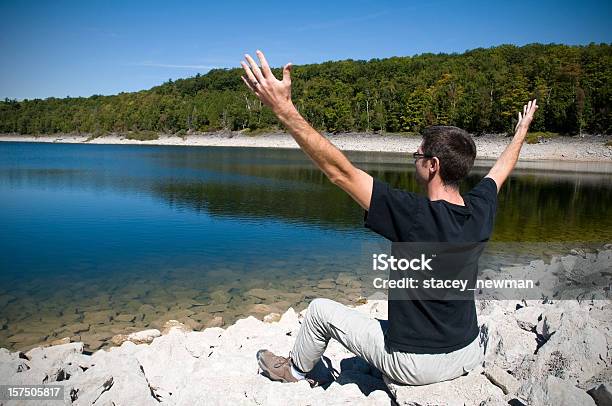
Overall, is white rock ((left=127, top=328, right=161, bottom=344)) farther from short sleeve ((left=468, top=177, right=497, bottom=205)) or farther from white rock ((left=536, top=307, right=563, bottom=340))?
short sleeve ((left=468, top=177, right=497, bottom=205))

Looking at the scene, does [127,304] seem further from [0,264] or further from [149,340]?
[0,264]

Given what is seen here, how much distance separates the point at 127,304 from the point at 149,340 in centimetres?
196

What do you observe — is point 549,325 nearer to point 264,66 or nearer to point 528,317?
point 528,317

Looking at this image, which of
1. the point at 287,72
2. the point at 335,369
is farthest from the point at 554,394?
the point at 287,72

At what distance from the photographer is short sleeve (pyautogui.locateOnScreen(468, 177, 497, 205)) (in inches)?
122

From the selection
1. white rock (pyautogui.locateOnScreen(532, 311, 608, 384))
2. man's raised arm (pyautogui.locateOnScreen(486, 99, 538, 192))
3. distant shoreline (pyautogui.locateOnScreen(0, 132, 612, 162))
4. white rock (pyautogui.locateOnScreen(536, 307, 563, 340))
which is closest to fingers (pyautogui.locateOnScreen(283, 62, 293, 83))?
man's raised arm (pyautogui.locateOnScreen(486, 99, 538, 192))

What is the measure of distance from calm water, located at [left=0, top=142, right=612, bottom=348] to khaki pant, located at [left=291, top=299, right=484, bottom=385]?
4.88m

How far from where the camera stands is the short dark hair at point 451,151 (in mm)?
2734

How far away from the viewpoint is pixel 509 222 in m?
17.3

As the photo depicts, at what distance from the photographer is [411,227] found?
100 inches

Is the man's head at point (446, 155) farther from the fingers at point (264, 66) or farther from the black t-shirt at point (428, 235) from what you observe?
the fingers at point (264, 66)

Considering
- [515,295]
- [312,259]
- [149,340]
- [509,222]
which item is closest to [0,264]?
[149,340]

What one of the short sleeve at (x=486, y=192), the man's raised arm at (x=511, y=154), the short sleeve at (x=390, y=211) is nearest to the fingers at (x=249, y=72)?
the short sleeve at (x=390, y=211)

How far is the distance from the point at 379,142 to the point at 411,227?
7968 centimetres
